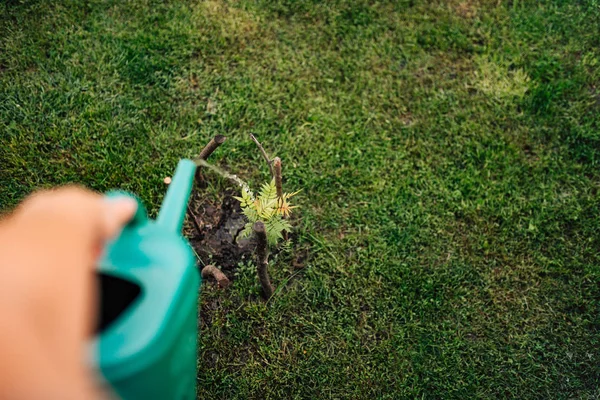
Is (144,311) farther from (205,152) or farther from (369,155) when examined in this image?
(369,155)

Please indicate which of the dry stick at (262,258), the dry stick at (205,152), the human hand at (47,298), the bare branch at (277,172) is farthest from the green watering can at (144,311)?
the dry stick at (205,152)

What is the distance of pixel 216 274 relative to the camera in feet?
8.45

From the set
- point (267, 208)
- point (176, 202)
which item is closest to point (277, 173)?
point (267, 208)

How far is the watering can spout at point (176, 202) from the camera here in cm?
138

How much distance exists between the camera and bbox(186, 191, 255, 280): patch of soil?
2.92 m

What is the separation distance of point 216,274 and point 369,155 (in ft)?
4.50

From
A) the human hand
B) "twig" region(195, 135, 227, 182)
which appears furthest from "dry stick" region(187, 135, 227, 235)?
the human hand

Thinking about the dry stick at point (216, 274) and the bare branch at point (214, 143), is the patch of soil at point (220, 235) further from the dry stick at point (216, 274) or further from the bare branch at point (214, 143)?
the bare branch at point (214, 143)

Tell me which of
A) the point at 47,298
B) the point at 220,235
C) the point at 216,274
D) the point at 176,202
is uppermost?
the point at 47,298

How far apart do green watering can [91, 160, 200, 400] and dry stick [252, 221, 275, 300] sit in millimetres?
999

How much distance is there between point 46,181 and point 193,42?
142cm

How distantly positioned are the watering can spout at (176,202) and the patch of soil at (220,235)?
143 centimetres

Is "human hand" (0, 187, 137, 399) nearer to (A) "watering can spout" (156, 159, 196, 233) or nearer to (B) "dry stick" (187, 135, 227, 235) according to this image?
(A) "watering can spout" (156, 159, 196, 233)

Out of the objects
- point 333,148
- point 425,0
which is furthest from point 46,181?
point 425,0
